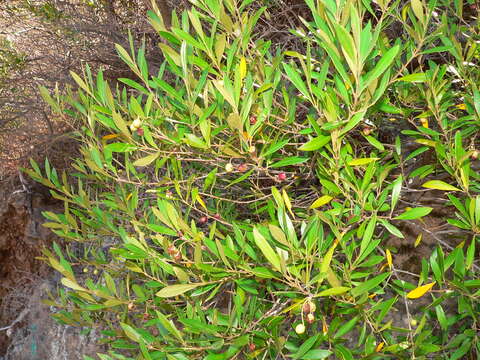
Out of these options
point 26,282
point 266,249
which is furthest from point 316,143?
point 26,282

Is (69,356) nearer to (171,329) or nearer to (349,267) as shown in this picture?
(171,329)

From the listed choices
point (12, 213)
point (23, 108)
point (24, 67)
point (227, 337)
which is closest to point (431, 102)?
point (227, 337)

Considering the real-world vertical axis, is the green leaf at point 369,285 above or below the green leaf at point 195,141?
below

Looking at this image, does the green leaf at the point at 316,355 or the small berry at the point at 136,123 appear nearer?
the green leaf at the point at 316,355

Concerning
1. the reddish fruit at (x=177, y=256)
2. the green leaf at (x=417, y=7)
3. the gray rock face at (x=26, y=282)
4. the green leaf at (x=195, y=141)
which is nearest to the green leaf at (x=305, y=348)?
the reddish fruit at (x=177, y=256)

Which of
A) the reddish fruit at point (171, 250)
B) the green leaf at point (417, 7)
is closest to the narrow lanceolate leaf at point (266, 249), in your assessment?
the reddish fruit at point (171, 250)

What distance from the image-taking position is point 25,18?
166 inches

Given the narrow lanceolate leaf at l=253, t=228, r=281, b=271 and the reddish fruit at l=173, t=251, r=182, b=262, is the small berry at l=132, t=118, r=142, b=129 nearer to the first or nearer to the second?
the reddish fruit at l=173, t=251, r=182, b=262

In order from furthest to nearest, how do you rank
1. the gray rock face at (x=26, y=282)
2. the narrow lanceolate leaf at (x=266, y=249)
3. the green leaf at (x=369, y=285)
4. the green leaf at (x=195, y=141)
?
the gray rock face at (x=26, y=282)
the green leaf at (x=195, y=141)
the green leaf at (x=369, y=285)
the narrow lanceolate leaf at (x=266, y=249)

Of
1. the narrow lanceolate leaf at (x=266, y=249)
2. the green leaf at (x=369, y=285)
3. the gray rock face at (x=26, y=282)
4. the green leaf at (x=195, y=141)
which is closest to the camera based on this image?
the narrow lanceolate leaf at (x=266, y=249)

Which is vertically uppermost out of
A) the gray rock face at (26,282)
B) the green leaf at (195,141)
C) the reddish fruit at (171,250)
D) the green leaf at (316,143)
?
the green leaf at (195,141)

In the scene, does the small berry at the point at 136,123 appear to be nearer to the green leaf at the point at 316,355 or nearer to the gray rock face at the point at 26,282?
the green leaf at the point at 316,355

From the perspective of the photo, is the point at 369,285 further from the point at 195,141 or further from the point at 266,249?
the point at 195,141

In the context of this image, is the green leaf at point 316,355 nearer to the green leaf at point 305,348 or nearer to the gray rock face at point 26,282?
the green leaf at point 305,348
